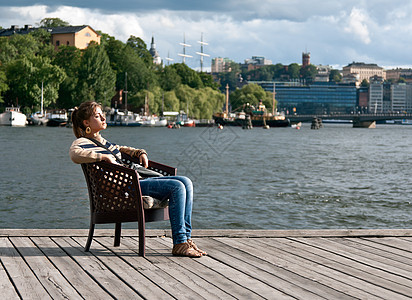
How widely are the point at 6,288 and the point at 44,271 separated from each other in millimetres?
449

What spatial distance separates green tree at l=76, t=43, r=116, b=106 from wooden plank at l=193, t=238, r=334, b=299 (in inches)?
3066

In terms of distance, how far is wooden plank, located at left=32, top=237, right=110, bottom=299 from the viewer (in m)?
3.89

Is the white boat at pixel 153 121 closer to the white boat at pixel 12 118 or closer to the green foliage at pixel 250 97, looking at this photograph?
the white boat at pixel 12 118

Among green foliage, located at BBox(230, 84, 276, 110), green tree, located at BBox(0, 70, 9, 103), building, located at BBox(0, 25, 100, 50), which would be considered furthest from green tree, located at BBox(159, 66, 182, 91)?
green foliage, located at BBox(230, 84, 276, 110)

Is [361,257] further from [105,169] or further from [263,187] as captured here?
[263,187]

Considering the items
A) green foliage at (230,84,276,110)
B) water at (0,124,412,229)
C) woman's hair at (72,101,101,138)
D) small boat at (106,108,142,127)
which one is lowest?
small boat at (106,108,142,127)

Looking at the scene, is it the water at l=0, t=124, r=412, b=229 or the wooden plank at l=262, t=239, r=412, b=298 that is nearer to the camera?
the wooden plank at l=262, t=239, r=412, b=298

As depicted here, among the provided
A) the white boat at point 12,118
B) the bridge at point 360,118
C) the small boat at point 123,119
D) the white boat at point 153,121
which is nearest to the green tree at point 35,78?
the white boat at point 12,118

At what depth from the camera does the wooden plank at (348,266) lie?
4133 millimetres

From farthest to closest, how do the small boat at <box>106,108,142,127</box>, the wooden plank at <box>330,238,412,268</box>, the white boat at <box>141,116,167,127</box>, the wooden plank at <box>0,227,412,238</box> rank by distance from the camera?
the white boat at <box>141,116,167,127</box>
the small boat at <box>106,108,142,127</box>
the wooden plank at <box>0,227,412,238</box>
the wooden plank at <box>330,238,412,268</box>

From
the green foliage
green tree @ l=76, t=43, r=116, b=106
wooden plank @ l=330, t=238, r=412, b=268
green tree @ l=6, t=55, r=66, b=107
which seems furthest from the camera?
the green foliage

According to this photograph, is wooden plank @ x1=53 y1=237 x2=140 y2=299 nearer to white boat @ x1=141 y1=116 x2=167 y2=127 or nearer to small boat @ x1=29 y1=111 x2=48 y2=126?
small boat @ x1=29 y1=111 x2=48 y2=126

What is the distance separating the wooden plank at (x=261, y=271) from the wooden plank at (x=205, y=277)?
0.33 feet

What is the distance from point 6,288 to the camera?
3.95 meters
